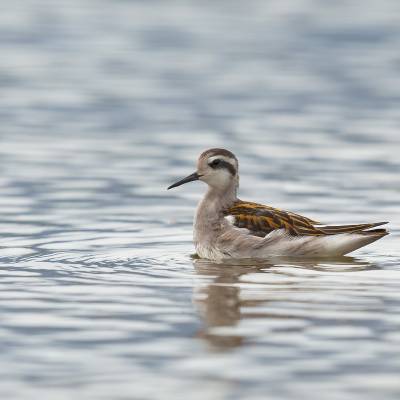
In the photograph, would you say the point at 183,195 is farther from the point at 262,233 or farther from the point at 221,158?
the point at 262,233

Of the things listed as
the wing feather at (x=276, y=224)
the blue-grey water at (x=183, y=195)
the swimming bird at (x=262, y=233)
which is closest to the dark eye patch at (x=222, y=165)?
the swimming bird at (x=262, y=233)

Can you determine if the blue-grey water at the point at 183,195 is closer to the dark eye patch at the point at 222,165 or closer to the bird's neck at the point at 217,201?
the bird's neck at the point at 217,201

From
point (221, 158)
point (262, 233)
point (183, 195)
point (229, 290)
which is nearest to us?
point (229, 290)

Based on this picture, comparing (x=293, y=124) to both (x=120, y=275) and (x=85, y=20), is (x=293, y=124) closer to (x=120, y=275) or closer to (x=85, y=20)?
(x=120, y=275)

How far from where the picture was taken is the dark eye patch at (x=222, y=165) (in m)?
18.9

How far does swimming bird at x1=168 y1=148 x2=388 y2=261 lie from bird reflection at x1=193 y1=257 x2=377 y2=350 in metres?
0.17

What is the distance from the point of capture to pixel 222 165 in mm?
18938

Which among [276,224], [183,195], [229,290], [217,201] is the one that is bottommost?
[229,290]

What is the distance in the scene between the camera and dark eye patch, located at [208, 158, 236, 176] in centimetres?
1889

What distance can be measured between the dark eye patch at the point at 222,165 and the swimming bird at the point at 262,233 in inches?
0.8

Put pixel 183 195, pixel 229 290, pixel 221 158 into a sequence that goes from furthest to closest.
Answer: pixel 183 195
pixel 221 158
pixel 229 290

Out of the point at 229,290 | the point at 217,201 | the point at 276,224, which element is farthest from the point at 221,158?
the point at 229,290

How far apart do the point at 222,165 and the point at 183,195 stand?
4.07 metres

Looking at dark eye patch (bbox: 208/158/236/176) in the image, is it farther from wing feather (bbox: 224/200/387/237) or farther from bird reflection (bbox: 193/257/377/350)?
bird reflection (bbox: 193/257/377/350)
